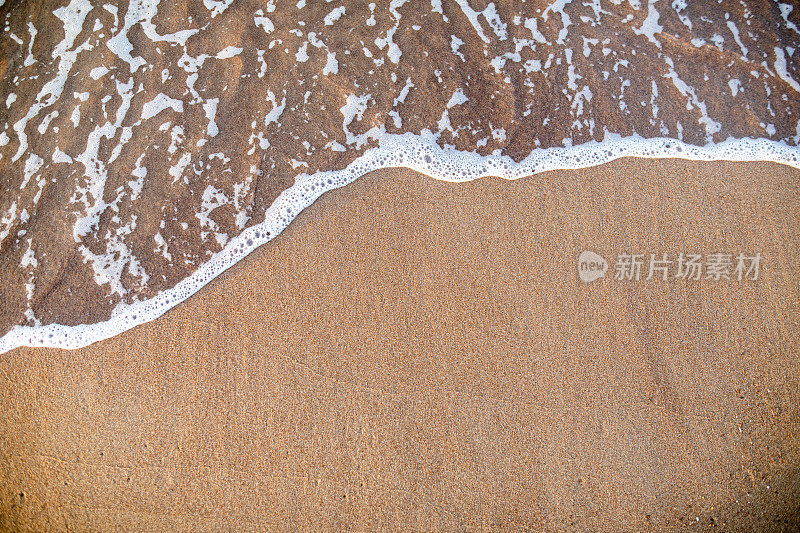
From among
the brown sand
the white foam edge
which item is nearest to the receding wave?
the white foam edge

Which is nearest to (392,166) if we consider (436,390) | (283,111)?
(283,111)

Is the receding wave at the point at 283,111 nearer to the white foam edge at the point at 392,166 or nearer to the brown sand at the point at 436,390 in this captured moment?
the white foam edge at the point at 392,166

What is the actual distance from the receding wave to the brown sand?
0.29 metres

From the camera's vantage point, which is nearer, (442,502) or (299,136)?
(442,502)

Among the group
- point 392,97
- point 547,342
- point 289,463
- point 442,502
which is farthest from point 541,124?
point 289,463

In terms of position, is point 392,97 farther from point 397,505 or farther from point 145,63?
point 397,505

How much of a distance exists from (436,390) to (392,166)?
4.31ft

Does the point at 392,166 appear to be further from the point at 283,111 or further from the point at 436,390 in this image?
the point at 436,390

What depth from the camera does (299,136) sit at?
2729 millimetres

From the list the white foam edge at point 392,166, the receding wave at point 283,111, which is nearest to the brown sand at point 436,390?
the white foam edge at point 392,166

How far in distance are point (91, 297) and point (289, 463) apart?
4.91 ft

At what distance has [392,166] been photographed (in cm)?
263

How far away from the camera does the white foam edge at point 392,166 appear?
244cm

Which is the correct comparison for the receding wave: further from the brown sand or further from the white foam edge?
the brown sand
